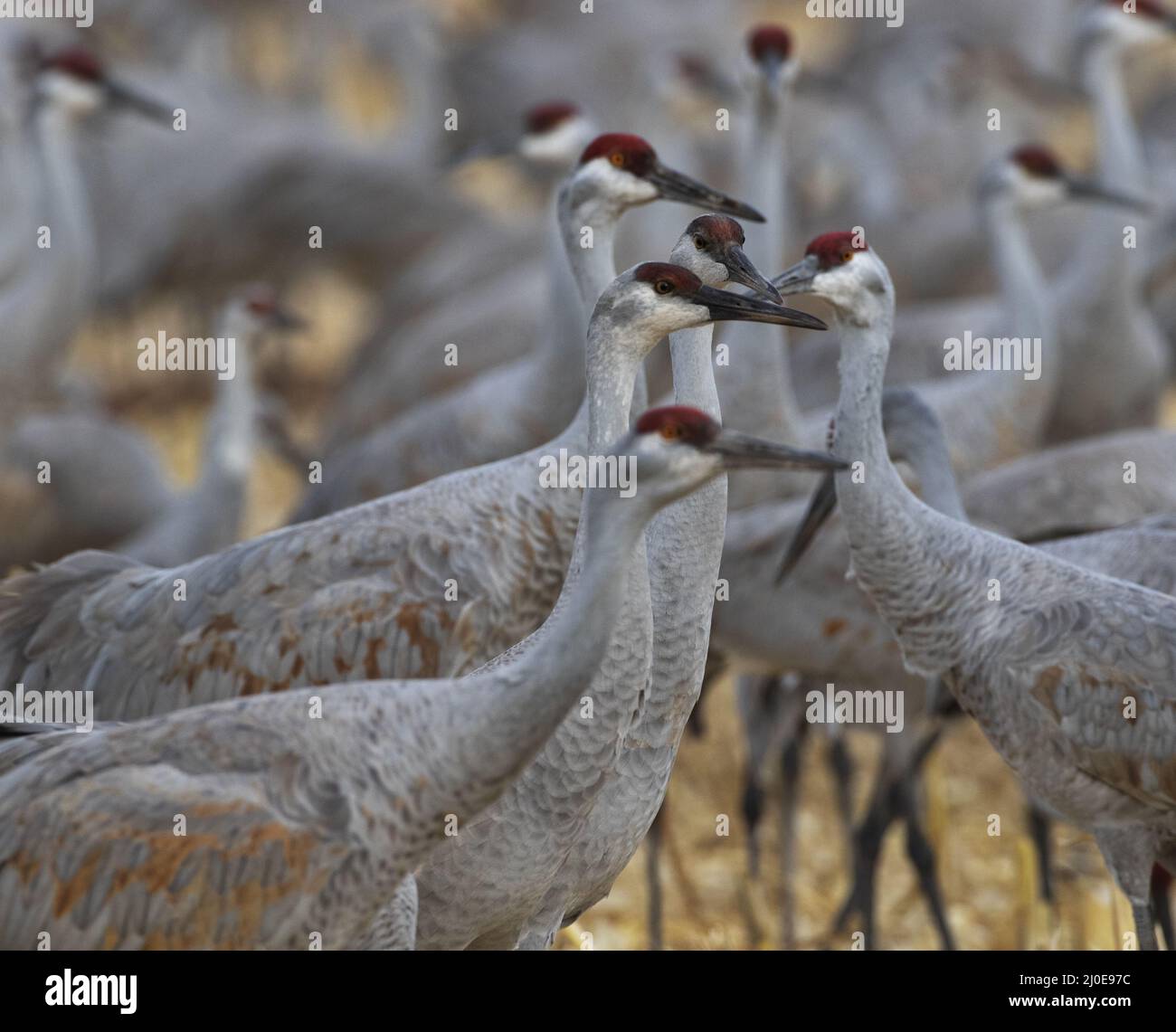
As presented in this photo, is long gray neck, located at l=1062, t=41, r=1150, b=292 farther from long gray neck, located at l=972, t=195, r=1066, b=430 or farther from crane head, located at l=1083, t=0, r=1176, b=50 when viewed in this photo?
long gray neck, located at l=972, t=195, r=1066, b=430

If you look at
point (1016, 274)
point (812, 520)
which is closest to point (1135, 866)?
point (812, 520)

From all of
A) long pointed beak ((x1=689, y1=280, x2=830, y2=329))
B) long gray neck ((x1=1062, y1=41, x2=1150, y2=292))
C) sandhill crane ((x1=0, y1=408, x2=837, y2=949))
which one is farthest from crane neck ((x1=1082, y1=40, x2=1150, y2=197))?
sandhill crane ((x1=0, y1=408, x2=837, y2=949))

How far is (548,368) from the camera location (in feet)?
17.4

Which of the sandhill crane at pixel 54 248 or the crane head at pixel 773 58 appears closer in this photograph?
the crane head at pixel 773 58

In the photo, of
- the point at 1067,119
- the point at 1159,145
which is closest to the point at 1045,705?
the point at 1159,145

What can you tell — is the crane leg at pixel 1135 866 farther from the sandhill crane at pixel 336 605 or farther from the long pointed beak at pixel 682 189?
the long pointed beak at pixel 682 189

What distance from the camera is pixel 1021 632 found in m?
3.58

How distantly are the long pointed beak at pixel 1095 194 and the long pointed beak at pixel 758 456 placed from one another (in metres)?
3.60

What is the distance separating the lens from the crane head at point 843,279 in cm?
367

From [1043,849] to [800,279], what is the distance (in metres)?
2.08

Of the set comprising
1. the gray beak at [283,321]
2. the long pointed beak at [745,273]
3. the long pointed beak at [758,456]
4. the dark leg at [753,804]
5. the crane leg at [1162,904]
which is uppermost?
the gray beak at [283,321]

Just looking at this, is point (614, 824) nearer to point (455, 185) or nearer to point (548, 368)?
point (548, 368)

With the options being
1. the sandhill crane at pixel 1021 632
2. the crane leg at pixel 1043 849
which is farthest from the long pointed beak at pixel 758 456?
the crane leg at pixel 1043 849
